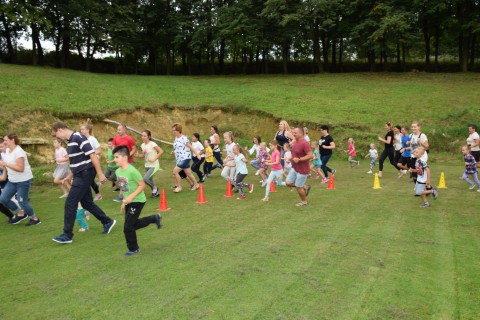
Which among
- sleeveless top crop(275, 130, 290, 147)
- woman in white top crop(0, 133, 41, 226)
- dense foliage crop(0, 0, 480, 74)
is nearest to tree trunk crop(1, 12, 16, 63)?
dense foliage crop(0, 0, 480, 74)

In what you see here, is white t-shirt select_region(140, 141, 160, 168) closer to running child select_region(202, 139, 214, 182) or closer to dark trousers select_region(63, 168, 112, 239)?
running child select_region(202, 139, 214, 182)

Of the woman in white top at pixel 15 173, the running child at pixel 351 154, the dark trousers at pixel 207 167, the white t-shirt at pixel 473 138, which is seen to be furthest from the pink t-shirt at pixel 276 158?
the running child at pixel 351 154

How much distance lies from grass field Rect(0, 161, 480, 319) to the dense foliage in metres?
29.9

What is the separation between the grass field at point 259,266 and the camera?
15.4ft

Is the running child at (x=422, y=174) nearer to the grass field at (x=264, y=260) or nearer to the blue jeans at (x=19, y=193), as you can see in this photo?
the grass field at (x=264, y=260)

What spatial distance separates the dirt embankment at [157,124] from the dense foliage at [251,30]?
15.7m

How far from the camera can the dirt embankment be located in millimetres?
17031

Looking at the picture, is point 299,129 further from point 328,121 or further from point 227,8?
point 227,8

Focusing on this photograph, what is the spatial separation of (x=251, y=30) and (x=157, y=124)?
2015cm

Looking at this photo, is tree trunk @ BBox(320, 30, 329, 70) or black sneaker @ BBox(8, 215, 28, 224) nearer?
black sneaker @ BBox(8, 215, 28, 224)

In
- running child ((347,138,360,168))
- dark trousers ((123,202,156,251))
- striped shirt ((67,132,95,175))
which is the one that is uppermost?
striped shirt ((67,132,95,175))

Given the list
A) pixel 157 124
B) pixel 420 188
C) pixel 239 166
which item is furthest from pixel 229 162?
pixel 157 124

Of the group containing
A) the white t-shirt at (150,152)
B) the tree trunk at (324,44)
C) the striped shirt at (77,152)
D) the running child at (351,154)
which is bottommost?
the running child at (351,154)

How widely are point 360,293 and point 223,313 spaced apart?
170 cm
